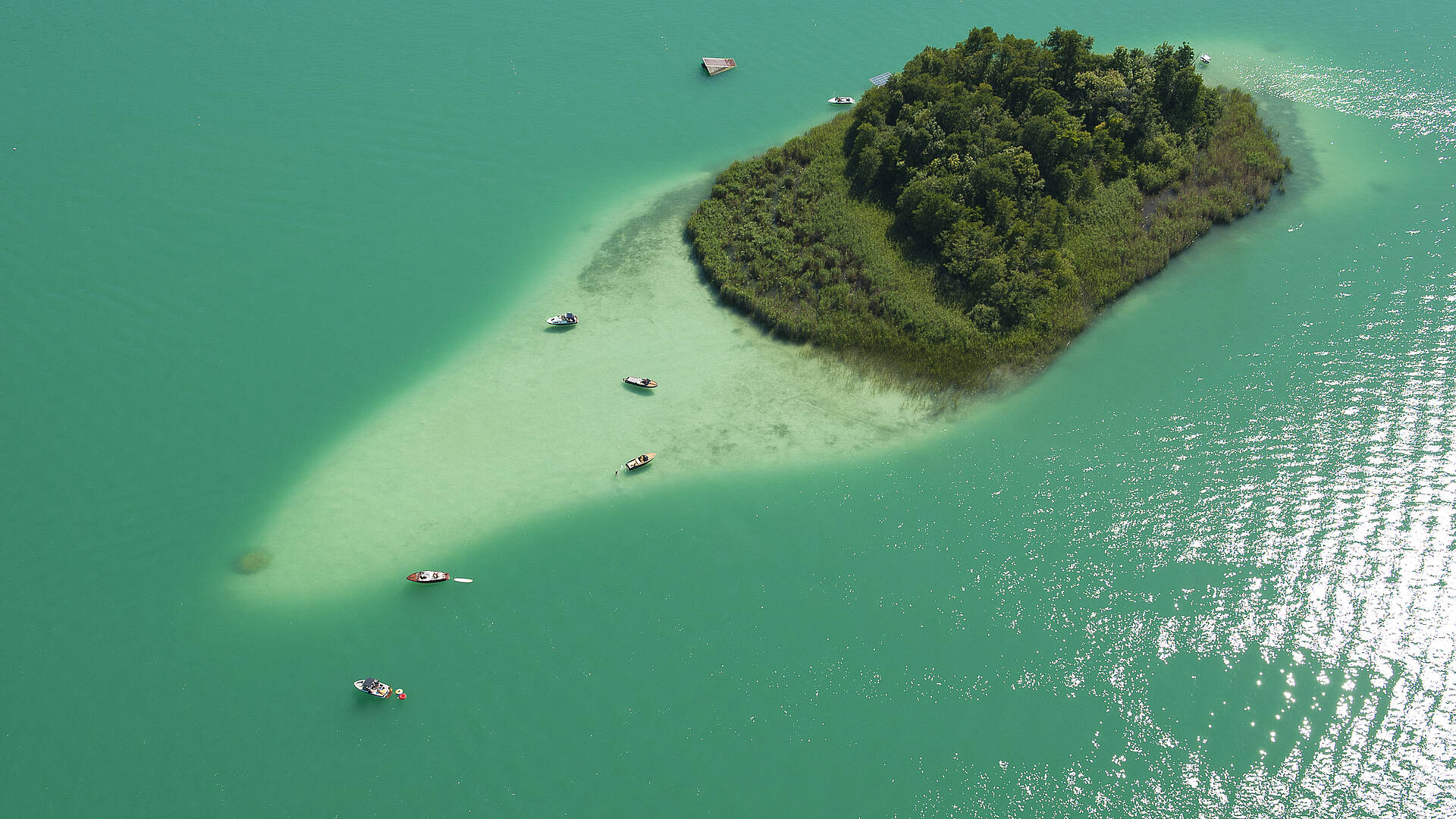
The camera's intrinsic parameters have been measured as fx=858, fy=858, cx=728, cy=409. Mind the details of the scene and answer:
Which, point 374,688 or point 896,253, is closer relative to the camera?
point 374,688

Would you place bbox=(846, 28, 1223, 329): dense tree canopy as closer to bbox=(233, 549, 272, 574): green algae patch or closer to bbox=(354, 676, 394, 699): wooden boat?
bbox=(354, 676, 394, 699): wooden boat

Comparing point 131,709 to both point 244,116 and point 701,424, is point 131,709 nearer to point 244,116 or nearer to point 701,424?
point 701,424

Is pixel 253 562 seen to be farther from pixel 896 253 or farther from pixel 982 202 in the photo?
pixel 982 202

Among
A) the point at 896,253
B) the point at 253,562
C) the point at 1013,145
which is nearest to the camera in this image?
the point at 253,562

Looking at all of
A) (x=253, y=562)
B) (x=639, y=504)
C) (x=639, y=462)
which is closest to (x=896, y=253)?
(x=639, y=462)

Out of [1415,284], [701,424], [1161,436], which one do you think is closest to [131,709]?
[701,424]

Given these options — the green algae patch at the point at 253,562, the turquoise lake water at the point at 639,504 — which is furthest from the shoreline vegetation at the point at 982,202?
the green algae patch at the point at 253,562
